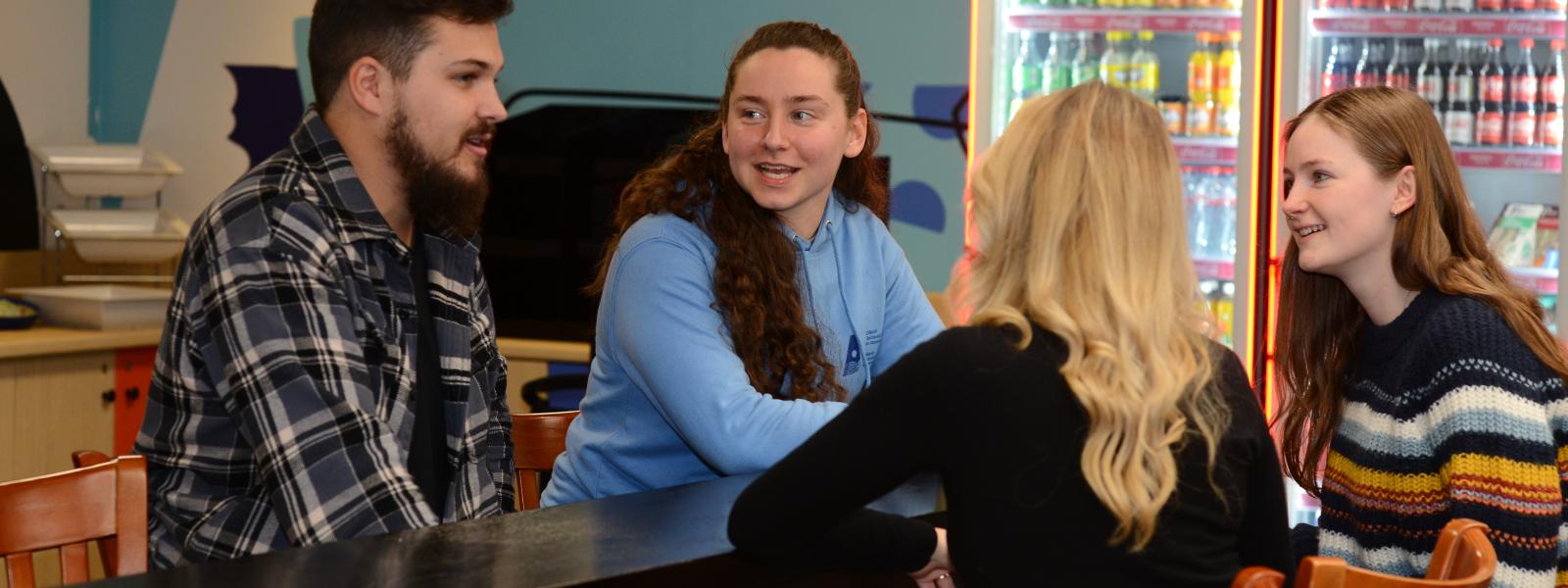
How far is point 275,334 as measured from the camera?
1.54m

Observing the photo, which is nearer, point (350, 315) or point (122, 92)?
point (350, 315)

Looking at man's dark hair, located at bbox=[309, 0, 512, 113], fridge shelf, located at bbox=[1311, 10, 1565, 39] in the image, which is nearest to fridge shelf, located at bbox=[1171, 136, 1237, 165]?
fridge shelf, located at bbox=[1311, 10, 1565, 39]

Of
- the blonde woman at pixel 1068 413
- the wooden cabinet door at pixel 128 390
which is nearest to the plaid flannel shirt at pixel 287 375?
the blonde woman at pixel 1068 413

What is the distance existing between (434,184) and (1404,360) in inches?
48.3

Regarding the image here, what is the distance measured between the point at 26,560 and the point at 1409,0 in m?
3.78

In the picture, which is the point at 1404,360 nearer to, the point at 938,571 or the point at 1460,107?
the point at 938,571

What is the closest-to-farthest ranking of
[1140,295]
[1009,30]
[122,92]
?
[1140,295]
[1009,30]
[122,92]

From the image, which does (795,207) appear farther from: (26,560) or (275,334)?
(26,560)

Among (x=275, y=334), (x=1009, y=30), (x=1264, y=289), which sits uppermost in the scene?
(x=1009, y=30)

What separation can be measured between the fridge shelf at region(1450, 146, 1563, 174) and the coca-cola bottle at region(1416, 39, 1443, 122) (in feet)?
0.63

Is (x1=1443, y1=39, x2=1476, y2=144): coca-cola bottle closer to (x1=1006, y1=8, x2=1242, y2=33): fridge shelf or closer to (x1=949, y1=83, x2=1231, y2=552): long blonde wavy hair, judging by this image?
(x1=1006, y1=8, x2=1242, y2=33): fridge shelf

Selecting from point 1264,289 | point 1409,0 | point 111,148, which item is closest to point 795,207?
point 1264,289

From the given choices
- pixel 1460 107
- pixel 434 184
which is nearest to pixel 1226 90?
pixel 1460 107

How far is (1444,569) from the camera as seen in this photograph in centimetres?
143
